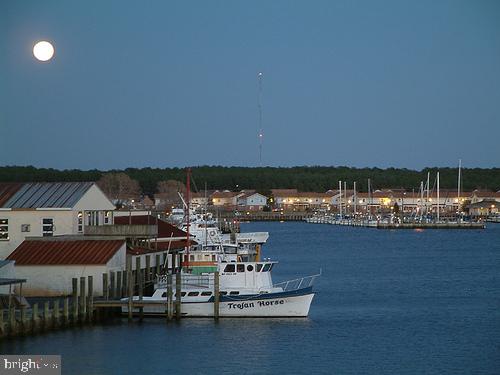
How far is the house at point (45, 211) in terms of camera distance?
5472 centimetres

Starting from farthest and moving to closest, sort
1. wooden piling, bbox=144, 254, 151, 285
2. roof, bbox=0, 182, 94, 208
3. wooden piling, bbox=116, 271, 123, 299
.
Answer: roof, bbox=0, 182, 94, 208 → wooden piling, bbox=144, 254, 151, 285 → wooden piling, bbox=116, 271, 123, 299

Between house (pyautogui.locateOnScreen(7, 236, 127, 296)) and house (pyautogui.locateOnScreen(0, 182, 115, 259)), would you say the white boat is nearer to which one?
house (pyautogui.locateOnScreen(7, 236, 127, 296))

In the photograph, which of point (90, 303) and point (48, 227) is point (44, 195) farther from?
point (90, 303)

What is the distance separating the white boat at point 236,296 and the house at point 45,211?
7.67 meters

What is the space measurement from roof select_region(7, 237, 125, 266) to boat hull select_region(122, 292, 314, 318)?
108 inches

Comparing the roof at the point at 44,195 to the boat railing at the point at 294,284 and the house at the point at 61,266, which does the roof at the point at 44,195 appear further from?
the boat railing at the point at 294,284

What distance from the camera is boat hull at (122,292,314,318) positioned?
1890 inches

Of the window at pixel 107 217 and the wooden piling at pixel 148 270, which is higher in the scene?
the window at pixel 107 217

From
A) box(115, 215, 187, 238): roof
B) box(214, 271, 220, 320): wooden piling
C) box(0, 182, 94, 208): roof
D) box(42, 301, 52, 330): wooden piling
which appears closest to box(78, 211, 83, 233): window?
box(0, 182, 94, 208): roof

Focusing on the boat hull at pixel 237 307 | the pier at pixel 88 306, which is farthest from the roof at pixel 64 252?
the boat hull at pixel 237 307

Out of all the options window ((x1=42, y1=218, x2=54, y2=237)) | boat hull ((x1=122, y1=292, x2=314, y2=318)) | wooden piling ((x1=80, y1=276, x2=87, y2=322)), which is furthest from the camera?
window ((x1=42, y1=218, x2=54, y2=237))

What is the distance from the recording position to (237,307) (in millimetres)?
48031

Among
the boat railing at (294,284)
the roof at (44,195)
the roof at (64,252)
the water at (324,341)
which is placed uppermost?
the roof at (44,195)

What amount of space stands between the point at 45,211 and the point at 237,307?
40.3ft
